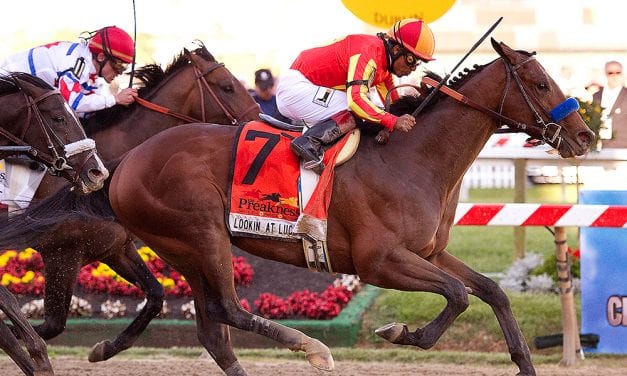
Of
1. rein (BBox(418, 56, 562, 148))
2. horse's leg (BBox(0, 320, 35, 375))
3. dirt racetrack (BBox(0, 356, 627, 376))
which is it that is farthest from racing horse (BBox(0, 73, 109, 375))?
rein (BBox(418, 56, 562, 148))

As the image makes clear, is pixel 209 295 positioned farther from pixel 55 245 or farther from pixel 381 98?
pixel 381 98

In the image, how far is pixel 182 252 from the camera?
19.3ft

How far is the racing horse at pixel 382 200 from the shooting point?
5637 mm

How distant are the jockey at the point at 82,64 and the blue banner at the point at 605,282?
3.18 metres

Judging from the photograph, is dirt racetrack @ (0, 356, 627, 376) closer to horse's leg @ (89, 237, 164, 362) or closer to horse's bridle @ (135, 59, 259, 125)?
horse's leg @ (89, 237, 164, 362)

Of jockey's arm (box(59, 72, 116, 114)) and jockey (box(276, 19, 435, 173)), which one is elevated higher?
jockey (box(276, 19, 435, 173))

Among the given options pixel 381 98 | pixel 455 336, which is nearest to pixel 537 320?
pixel 455 336

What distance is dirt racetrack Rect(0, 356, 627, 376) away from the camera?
7.02 m

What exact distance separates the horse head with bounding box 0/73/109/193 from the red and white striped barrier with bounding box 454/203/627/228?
2.45 meters

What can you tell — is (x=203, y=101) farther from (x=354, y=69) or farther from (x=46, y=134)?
(x=354, y=69)

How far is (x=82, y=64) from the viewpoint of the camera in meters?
6.91

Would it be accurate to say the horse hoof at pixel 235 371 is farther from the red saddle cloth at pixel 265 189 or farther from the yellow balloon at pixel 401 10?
the yellow balloon at pixel 401 10

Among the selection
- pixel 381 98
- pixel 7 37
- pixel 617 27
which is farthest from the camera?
pixel 7 37

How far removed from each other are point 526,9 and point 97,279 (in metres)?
15.3
